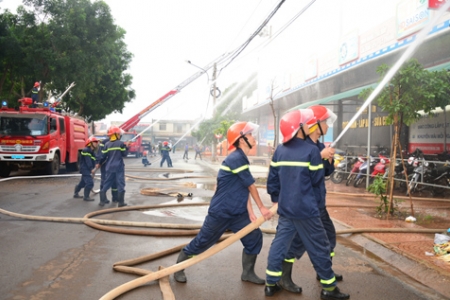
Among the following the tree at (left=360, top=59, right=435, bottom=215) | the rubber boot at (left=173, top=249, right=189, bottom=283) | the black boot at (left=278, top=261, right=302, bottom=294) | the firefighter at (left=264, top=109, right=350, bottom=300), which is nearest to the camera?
the firefighter at (left=264, top=109, right=350, bottom=300)

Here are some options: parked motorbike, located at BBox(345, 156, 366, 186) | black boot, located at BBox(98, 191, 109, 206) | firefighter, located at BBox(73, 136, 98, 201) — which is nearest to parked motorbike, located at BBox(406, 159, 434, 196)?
parked motorbike, located at BBox(345, 156, 366, 186)

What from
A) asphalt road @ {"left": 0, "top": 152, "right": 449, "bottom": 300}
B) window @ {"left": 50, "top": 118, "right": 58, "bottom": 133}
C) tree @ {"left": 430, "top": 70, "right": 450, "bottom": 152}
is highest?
tree @ {"left": 430, "top": 70, "right": 450, "bottom": 152}

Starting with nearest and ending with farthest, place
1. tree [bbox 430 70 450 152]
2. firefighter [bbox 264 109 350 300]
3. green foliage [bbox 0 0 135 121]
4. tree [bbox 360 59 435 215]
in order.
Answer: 1. firefighter [bbox 264 109 350 300]
2. tree [bbox 360 59 435 215]
3. tree [bbox 430 70 450 152]
4. green foliage [bbox 0 0 135 121]

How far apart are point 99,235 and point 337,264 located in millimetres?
3376

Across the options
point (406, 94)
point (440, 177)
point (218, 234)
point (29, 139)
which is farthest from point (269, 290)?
point (29, 139)

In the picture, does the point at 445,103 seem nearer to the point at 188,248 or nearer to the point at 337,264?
the point at 337,264

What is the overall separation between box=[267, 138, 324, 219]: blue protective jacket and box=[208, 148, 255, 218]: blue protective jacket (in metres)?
0.39

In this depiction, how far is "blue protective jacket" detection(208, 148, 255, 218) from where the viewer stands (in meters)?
4.28

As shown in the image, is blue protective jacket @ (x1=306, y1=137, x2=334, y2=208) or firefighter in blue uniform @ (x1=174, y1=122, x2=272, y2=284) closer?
blue protective jacket @ (x1=306, y1=137, x2=334, y2=208)

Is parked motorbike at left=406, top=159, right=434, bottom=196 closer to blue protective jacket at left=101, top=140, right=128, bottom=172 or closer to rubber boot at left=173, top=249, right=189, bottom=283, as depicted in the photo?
blue protective jacket at left=101, top=140, right=128, bottom=172

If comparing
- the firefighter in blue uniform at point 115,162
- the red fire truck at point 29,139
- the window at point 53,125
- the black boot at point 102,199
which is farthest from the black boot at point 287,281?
the window at point 53,125

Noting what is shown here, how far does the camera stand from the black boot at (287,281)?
165 inches

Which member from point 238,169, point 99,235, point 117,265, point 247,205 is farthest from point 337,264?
point 99,235

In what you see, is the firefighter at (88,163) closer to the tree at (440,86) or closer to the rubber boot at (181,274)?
the rubber boot at (181,274)
